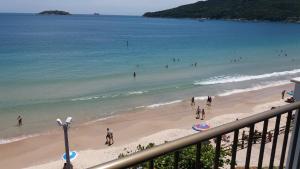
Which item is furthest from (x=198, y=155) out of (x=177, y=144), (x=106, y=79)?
(x=106, y=79)

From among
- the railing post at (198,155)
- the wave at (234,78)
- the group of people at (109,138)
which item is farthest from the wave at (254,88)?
the railing post at (198,155)

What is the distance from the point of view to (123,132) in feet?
72.4

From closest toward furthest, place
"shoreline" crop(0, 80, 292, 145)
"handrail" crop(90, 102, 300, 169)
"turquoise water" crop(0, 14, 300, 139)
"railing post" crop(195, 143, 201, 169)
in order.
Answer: "handrail" crop(90, 102, 300, 169) → "railing post" crop(195, 143, 201, 169) → "shoreline" crop(0, 80, 292, 145) → "turquoise water" crop(0, 14, 300, 139)

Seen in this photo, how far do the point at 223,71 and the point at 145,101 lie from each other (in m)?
19.1

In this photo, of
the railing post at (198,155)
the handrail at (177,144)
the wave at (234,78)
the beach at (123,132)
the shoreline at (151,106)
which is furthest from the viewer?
the wave at (234,78)

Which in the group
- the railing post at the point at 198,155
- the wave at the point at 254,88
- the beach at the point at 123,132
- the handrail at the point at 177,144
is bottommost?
the beach at the point at 123,132

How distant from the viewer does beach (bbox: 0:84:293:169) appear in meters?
17.8

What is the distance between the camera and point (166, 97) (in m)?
31.3

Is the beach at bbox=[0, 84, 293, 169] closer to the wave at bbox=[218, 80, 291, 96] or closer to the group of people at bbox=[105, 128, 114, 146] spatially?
the group of people at bbox=[105, 128, 114, 146]

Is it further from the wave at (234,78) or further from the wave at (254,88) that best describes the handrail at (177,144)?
the wave at (234,78)

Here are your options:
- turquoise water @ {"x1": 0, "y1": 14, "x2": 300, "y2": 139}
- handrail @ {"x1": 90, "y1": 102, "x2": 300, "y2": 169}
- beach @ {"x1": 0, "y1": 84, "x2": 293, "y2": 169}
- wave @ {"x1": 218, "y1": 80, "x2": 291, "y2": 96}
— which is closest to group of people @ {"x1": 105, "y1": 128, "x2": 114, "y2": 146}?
beach @ {"x1": 0, "y1": 84, "x2": 293, "y2": 169}

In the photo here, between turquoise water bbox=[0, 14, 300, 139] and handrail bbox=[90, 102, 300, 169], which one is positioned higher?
handrail bbox=[90, 102, 300, 169]

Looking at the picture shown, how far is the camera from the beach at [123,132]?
58.3 ft

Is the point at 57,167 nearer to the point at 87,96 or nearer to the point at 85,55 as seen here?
the point at 87,96
